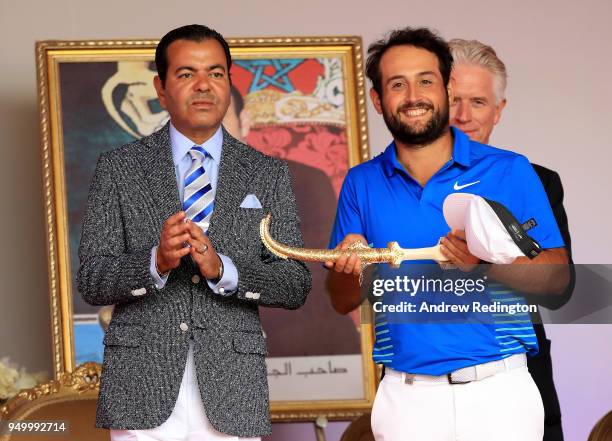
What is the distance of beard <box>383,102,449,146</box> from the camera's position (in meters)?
2.94

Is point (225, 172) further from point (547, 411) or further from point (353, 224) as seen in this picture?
point (547, 411)

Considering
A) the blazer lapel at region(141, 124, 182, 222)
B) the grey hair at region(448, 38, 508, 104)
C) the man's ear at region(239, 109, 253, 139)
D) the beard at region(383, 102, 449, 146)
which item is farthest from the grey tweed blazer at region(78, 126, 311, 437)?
the man's ear at region(239, 109, 253, 139)

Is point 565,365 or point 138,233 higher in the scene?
point 138,233

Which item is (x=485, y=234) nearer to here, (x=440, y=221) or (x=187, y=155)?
(x=440, y=221)

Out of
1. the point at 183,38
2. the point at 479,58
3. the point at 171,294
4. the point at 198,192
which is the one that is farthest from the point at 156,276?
the point at 479,58

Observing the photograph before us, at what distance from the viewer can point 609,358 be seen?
5.16m

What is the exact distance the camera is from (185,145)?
3.03 m

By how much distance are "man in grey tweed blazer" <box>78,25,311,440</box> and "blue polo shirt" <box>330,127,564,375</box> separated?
22 cm

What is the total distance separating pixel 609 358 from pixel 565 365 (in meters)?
0.22

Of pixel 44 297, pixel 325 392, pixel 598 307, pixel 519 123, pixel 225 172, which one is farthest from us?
pixel 519 123

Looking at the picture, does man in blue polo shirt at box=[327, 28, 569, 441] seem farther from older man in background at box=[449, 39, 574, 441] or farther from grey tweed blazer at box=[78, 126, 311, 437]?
older man in background at box=[449, 39, 574, 441]

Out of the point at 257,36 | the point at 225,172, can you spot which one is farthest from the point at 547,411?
the point at 257,36

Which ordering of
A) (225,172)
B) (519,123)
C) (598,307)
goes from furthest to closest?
(519,123)
(598,307)
(225,172)

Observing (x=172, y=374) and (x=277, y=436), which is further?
(x=277, y=436)
